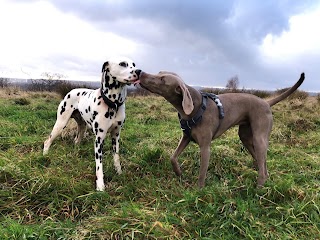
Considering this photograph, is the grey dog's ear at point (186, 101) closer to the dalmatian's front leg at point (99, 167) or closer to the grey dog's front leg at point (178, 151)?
the grey dog's front leg at point (178, 151)

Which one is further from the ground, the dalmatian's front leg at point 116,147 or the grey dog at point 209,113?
the grey dog at point 209,113

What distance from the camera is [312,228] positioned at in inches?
111

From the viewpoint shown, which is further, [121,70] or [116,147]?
[116,147]

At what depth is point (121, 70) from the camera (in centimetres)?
405

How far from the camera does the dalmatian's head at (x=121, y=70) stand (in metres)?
3.99

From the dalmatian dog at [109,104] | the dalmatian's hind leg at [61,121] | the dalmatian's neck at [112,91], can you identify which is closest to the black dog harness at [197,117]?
the dalmatian dog at [109,104]

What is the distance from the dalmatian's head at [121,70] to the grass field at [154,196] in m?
1.25

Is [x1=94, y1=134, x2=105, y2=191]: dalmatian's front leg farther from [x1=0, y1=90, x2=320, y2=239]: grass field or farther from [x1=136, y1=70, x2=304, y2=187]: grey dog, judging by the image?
[x1=136, y1=70, x2=304, y2=187]: grey dog

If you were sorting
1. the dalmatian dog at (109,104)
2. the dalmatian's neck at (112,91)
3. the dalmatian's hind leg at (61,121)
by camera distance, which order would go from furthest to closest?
the dalmatian's hind leg at (61,121) → the dalmatian's neck at (112,91) → the dalmatian dog at (109,104)

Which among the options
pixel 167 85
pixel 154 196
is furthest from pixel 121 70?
pixel 154 196

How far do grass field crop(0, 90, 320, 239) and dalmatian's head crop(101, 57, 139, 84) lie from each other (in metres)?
1.25

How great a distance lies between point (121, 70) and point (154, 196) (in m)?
1.58

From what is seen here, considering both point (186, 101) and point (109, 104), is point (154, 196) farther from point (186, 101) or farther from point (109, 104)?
point (109, 104)

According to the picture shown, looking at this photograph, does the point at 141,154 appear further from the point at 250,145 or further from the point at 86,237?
the point at 86,237
